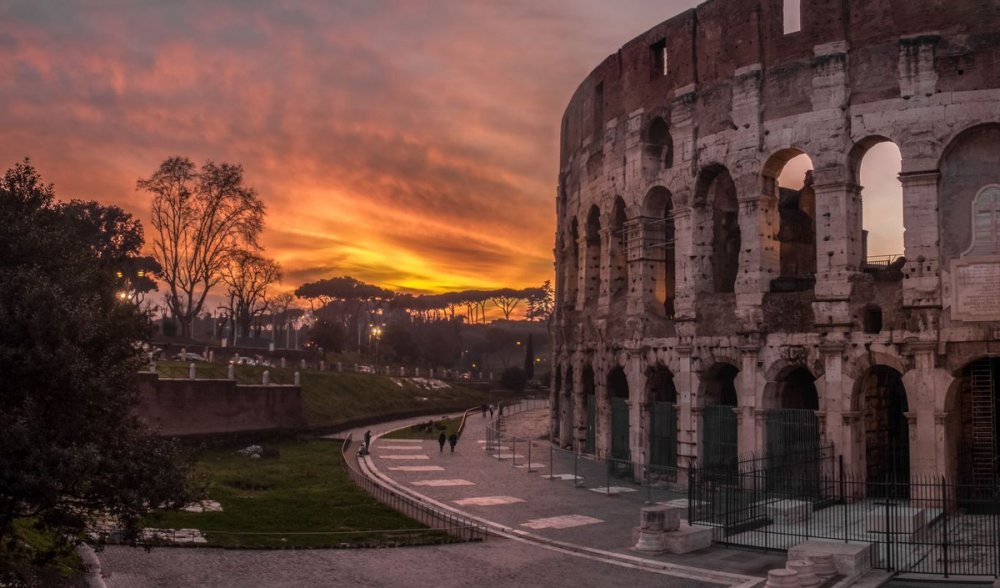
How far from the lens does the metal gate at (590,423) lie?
32.7m

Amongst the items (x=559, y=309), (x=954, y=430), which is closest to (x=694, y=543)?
(x=954, y=430)

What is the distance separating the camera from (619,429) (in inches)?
1168

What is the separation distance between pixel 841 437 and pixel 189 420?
83.3 ft

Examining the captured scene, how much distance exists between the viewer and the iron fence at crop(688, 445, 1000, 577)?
1420 cm

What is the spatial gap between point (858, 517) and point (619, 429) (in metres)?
11.6

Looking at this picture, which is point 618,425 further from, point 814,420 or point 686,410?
point 814,420

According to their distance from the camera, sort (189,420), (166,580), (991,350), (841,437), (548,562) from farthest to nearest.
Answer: (189,420)
(841,437)
(991,350)
(548,562)
(166,580)

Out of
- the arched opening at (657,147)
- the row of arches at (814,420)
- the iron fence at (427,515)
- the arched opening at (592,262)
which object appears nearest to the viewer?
the iron fence at (427,515)

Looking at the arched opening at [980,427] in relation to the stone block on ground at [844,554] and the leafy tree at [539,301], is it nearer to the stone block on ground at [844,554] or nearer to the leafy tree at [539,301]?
the stone block on ground at [844,554]

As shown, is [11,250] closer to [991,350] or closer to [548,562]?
[548,562]

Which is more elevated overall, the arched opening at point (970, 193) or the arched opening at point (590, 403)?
the arched opening at point (970, 193)

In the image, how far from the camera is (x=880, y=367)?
22406 millimetres

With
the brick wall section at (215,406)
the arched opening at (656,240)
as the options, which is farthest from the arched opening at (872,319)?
the brick wall section at (215,406)

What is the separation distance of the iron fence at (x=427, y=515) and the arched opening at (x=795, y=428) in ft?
25.9
